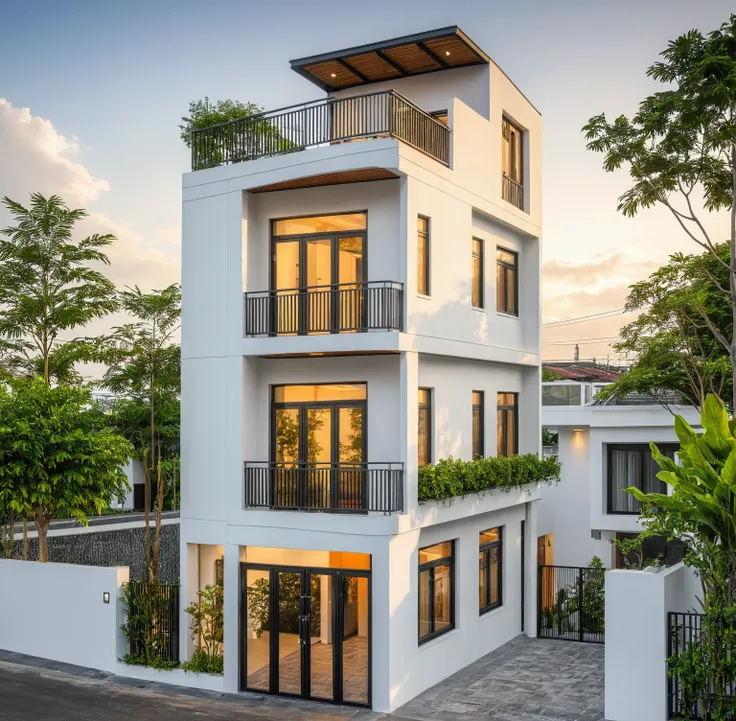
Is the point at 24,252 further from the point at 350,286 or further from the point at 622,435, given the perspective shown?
the point at 622,435

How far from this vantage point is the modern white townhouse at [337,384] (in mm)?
15109

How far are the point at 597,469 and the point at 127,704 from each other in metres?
15.0

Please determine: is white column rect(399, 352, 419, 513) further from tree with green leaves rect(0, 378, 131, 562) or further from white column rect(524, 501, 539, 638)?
tree with green leaves rect(0, 378, 131, 562)

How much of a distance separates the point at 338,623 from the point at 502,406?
7.20 meters

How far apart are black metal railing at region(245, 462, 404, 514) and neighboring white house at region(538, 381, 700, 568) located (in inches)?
384

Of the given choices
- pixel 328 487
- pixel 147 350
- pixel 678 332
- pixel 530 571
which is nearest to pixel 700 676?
pixel 328 487

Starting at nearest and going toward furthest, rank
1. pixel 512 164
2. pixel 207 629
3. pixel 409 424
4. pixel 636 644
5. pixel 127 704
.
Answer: pixel 636 644 < pixel 127 704 < pixel 409 424 < pixel 207 629 < pixel 512 164

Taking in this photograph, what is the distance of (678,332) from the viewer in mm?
22062

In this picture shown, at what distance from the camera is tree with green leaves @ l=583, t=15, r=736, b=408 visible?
17328 millimetres

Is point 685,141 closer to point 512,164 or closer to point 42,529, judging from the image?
point 512,164

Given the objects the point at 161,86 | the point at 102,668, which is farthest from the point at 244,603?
the point at 161,86

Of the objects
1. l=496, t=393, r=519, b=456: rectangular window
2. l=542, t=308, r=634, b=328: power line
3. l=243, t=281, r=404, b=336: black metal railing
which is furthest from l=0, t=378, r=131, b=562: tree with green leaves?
l=542, t=308, r=634, b=328: power line

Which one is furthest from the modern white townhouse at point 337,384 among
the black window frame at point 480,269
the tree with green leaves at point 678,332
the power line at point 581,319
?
the power line at point 581,319

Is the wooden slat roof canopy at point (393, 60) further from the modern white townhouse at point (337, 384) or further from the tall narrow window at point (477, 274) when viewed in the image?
the tall narrow window at point (477, 274)
